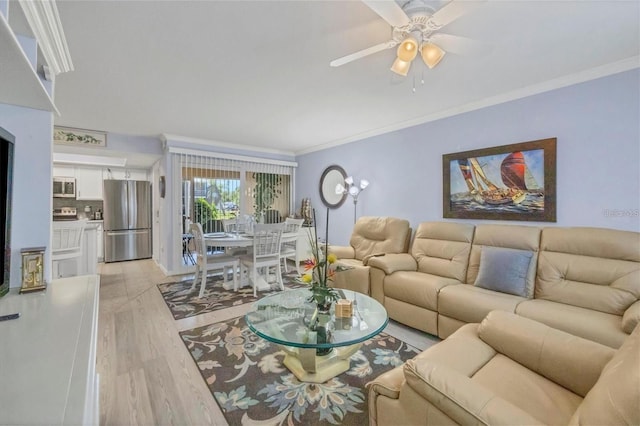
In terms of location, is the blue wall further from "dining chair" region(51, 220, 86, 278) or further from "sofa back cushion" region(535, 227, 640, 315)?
"dining chair" region(51, 220, 86, 278)

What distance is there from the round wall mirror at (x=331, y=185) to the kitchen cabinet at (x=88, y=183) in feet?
16.1

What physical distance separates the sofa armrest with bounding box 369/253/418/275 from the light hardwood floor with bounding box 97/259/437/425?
1.92 feet

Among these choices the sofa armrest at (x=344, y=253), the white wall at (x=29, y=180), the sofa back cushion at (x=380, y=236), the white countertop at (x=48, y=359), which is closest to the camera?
the white countertop at (x=48, y=359)

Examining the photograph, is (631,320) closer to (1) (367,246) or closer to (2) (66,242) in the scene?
(1) (367,246)

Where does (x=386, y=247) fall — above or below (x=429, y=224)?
below

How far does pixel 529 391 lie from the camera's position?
3.97 ft

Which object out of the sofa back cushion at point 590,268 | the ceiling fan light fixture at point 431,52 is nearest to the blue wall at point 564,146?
the sofa back cushion at point 590,268

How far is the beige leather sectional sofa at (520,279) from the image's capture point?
1.92 metres

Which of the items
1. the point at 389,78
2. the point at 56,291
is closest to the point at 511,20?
the point at 389,78

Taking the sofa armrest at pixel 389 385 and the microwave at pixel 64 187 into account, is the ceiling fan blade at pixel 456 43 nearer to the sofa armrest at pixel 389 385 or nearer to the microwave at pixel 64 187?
the sofa armrest at pixel 389 385

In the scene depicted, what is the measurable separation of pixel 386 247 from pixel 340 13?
265cm

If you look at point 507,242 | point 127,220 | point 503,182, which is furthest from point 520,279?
point 127,220

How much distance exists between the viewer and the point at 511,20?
1.72 meters

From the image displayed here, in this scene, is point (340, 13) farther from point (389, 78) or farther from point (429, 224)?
point (429, 224)
